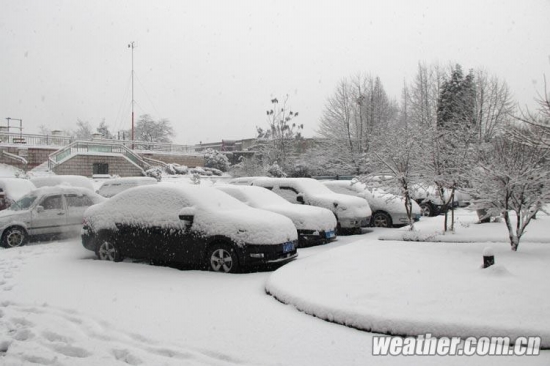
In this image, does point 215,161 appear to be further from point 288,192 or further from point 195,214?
point 195,214

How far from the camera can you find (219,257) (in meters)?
7.47

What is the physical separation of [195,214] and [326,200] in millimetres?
5283

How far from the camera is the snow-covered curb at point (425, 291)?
4484 millimetres

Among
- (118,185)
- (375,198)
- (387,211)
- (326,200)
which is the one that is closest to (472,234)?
(387,211)

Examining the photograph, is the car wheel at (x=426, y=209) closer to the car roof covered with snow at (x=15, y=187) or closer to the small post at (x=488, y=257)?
the small post at (x=488, y=257)

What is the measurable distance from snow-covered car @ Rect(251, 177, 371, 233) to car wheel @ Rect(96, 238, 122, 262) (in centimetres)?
551

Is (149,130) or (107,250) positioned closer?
(107,250)

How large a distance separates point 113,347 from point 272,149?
39.8 metres

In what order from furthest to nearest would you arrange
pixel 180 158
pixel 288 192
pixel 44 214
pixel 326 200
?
pixel 180 158, pixel 288 192, pixel 326 200, pixel 44 214

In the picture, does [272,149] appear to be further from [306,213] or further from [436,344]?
[436,344]

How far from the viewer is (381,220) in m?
13.7

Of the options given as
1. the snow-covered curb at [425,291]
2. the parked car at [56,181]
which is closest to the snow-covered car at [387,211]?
the snow-covered curb at [425,291]

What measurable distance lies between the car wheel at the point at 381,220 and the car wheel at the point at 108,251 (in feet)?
27.3

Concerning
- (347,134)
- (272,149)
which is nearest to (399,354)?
(347,134)
